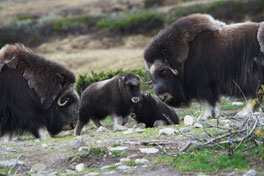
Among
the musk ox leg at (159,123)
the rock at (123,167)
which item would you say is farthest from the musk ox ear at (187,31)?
the rock at (123,167)

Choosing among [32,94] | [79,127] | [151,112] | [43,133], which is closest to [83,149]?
[43,133]

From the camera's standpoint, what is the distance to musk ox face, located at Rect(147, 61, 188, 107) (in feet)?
17.6

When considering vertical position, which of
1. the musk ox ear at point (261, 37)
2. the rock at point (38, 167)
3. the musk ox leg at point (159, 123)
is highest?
the musk ox ear at point (261, 37)

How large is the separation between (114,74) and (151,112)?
3113mm

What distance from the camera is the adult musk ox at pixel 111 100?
577 cm

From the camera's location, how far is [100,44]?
1889 centimetres

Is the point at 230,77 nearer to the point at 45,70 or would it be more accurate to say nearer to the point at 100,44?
the point at 45,70

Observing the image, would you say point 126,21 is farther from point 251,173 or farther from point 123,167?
point 251,173

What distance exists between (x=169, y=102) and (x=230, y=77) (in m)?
0.81

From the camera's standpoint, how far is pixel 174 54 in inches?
206

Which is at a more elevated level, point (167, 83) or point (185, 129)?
point (167, 83)

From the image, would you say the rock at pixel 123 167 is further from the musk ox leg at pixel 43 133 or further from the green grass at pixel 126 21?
the green grass at pixel 126 21

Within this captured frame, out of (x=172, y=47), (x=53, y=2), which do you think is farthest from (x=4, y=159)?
(x=53, y=2)

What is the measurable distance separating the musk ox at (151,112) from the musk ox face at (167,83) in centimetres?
49
